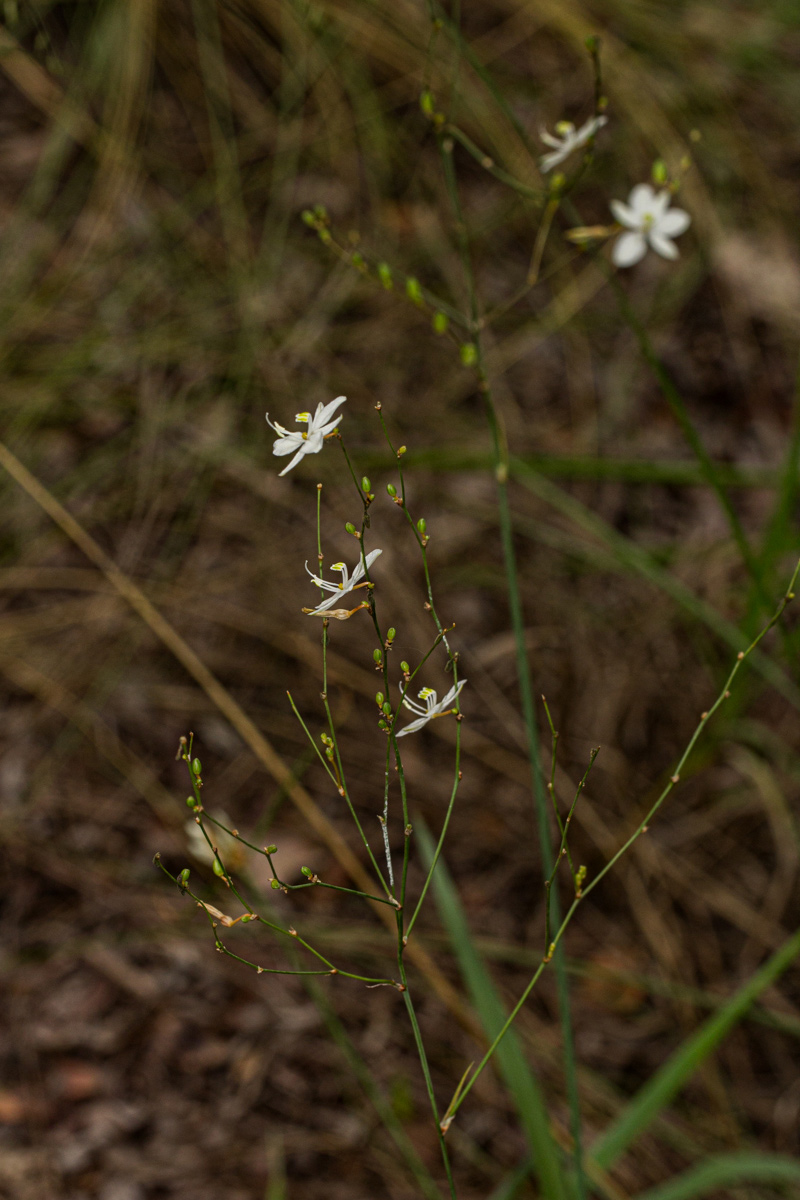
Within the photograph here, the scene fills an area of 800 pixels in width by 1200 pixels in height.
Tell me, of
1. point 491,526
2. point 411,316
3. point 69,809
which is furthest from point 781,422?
point 69,809

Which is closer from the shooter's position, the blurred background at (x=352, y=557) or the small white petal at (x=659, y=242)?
the small white petal at (x=659, y=242)

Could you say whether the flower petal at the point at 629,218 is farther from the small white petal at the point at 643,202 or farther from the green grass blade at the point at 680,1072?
the green grass blade at the point at 680,1072

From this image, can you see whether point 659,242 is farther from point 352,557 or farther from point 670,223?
point 352,557

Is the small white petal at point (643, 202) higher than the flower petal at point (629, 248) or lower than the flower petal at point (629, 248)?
higher

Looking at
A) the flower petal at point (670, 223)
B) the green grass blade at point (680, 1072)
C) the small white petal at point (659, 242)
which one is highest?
the flower petal at point (670, 223)

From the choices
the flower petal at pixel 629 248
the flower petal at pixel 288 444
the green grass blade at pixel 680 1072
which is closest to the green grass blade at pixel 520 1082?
the green grass blade at pixel 680 1072

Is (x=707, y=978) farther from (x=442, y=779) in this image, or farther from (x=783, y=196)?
(x=783, y=196)

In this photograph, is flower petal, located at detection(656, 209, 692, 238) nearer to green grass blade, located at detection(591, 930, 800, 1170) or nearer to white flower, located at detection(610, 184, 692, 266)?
white flower, located at detection(610, 184, 692, 266)

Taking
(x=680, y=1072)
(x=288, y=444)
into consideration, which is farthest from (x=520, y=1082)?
(x=288, y=444)
